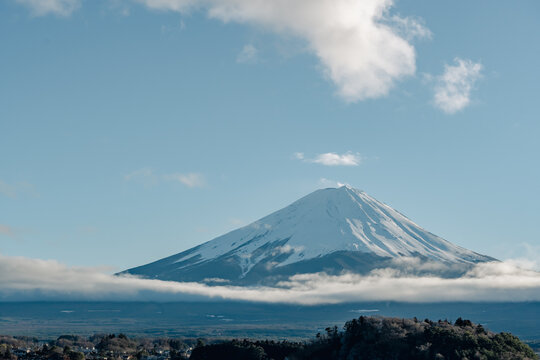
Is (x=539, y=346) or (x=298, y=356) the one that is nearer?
(x=298, y=356)

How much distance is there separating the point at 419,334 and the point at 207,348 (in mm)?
36782

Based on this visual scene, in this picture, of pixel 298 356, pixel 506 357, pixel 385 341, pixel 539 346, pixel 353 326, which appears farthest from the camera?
pixel 539 346

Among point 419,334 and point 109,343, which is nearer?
point 419,334

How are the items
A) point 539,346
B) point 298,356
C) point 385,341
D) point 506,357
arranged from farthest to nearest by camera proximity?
point 539,346, point 298,356, point 385,341, point 506,357

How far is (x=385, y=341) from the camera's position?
261 feet

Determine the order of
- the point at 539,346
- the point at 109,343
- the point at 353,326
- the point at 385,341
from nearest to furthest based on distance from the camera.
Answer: the point at 385,341 → the point at 353,326 → the point at 109,343 → the point at 539,346

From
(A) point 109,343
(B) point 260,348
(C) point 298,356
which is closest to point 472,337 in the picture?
(C) point 298,356

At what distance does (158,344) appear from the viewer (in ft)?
578

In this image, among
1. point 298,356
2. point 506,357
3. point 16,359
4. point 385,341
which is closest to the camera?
Result: point 506,357

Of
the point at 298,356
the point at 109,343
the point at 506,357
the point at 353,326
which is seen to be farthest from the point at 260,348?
the point at 109,343

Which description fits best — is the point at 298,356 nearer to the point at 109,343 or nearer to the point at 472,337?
the point at 472,337

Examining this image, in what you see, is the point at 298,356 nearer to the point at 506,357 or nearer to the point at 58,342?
the point at 506,357

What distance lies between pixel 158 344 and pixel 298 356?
295ft

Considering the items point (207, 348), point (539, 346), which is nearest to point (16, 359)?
point (207, 348)
